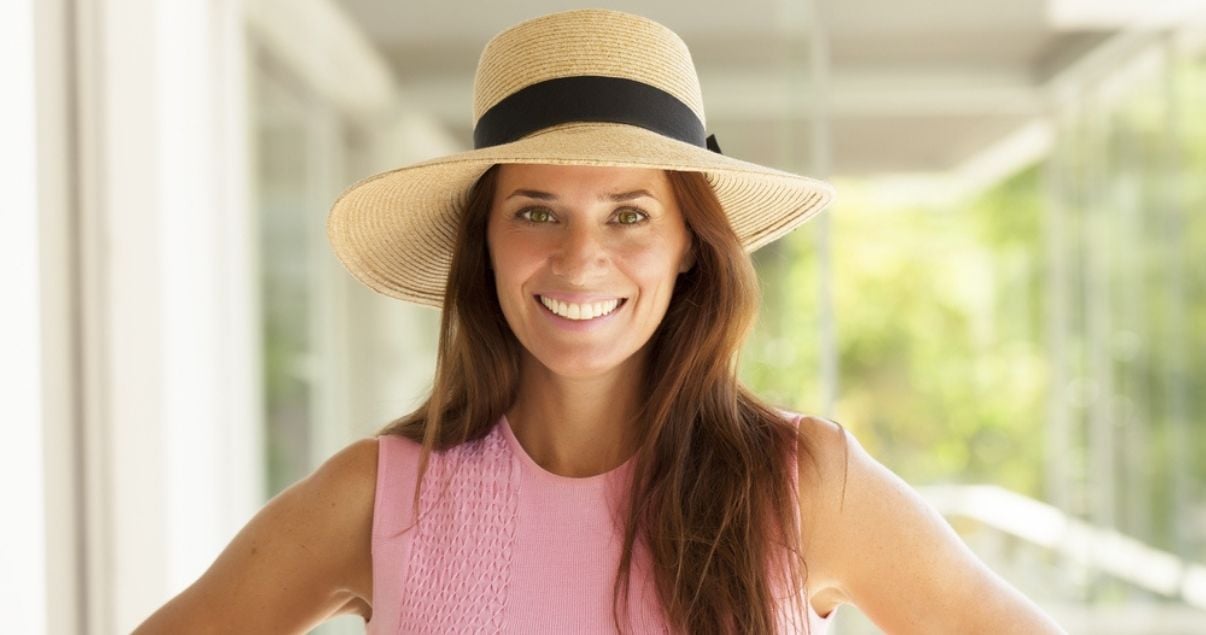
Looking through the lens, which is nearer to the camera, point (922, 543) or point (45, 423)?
point (922, 543)

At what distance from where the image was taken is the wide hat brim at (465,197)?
4.90ft

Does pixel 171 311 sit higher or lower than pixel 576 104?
lower

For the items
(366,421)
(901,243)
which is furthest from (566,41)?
(901,243)

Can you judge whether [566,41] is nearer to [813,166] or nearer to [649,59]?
[649,59]

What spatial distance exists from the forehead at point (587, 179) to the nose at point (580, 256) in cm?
5

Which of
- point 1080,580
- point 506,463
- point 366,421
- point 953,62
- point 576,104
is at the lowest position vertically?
point 1080,580

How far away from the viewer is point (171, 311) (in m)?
3.19

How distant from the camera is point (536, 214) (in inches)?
63.2

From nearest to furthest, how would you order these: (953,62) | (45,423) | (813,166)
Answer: (45,423) → (813,166) → (953,62)

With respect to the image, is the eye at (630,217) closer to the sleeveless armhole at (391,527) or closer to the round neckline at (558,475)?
the round neckline at (558,475)

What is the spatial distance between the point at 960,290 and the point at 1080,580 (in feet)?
4.49

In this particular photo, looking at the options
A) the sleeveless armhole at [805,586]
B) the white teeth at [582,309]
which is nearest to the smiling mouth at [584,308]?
the white teeth at [582,309]

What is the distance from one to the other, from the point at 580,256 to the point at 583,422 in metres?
0.26

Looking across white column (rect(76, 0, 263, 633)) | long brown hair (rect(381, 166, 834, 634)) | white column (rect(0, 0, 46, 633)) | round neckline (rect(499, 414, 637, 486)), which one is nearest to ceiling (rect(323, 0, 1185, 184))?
white column (rect(76, 0, 263, 633))
